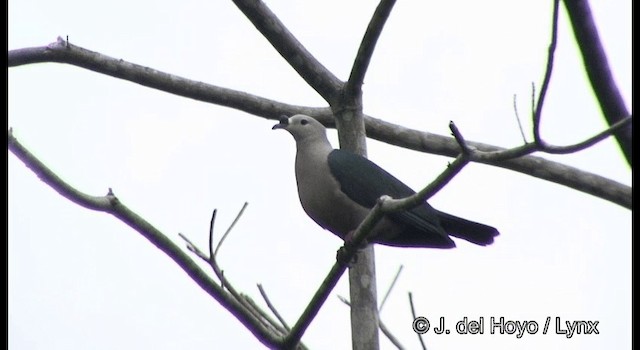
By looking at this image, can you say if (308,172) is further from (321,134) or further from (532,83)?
(532,83)

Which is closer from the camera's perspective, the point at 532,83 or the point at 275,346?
the point at 532,83

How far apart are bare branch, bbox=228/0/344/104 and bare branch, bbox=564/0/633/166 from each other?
4.89ft

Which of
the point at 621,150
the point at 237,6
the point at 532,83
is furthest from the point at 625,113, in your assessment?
the point at 237,6

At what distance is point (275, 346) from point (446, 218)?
1.78 m

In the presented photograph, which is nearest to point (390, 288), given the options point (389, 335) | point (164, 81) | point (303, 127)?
point (389, 335)

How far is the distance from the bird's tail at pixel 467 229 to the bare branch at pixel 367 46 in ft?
2.92

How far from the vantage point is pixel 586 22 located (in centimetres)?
323

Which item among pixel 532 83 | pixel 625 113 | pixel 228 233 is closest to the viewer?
pixel 532 83

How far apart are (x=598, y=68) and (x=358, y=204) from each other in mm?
1502

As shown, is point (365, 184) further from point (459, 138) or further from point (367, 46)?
point (459, 138)

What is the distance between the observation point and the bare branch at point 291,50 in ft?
14.8

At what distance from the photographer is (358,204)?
4.38 metres

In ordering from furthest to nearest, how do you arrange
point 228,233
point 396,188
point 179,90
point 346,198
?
point 179,90, point 396,188, point 346,198, point 228,233

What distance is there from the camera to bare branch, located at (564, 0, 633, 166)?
3158 mm
